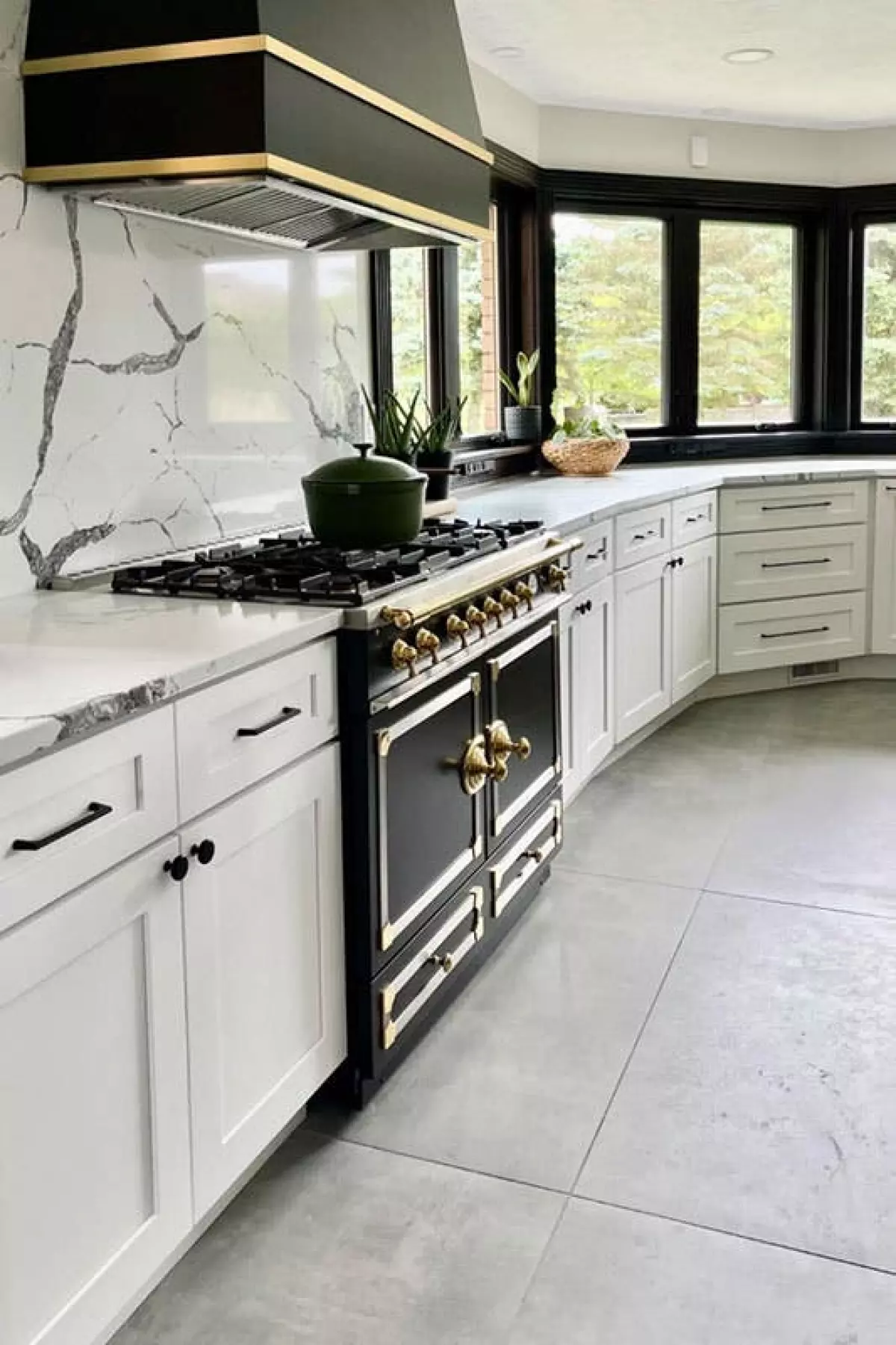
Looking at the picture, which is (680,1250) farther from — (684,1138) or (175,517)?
(175,517)

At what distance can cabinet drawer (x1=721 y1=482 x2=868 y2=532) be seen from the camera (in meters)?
4.98

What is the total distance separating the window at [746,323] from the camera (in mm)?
5734

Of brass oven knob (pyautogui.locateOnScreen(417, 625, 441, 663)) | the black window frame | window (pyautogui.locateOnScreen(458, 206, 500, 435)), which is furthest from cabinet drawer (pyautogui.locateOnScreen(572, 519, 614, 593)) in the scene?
the black window frame

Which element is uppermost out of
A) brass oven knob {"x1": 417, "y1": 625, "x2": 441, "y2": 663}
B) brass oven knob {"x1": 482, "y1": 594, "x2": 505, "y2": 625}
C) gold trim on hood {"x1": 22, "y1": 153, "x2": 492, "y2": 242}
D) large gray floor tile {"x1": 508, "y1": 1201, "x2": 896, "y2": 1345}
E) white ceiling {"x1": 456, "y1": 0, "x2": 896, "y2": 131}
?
white ceiling {"x1": 456, "y1": 0, "x2": 896, "y2": 131}

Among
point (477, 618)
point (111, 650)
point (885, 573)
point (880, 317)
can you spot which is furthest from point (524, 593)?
point (880, 317)

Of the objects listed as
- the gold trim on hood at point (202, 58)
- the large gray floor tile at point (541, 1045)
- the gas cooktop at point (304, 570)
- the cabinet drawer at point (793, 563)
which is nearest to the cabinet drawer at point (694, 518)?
the cabinet drawer at point (793, 563)

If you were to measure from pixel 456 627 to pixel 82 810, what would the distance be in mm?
1046

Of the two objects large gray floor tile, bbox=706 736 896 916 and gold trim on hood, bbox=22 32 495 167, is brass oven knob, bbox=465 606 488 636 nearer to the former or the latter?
gold trim on hood, bbox=22 32 495 167

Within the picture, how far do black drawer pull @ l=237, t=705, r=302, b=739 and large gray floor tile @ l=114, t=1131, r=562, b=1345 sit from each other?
735 mm

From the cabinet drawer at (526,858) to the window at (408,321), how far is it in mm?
1426

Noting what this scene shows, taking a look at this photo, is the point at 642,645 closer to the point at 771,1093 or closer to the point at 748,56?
the point at 748,56

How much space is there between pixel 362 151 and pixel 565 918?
173 centimetres

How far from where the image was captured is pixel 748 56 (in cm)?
446

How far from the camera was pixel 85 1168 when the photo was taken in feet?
4.96
